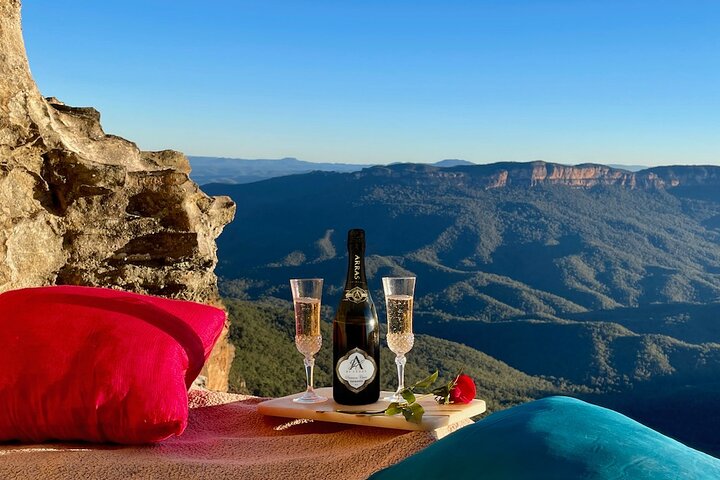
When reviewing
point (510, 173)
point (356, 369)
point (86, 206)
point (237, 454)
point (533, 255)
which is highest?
point (510, 173)

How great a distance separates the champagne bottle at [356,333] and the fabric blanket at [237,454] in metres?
0.15

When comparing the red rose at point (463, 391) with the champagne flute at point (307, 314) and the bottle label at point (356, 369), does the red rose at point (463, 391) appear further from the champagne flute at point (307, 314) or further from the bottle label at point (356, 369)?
the champagne flute at point (307, 314)

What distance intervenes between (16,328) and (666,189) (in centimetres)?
8811

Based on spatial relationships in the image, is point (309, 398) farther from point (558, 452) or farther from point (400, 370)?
point (558, 452)

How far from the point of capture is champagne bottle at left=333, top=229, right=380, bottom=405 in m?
2.37

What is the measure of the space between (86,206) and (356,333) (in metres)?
1.93

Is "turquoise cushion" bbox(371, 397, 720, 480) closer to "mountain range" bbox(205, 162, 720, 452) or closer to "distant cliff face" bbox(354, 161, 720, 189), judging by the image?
"mountain range" bbox(205, 162, 720, 452)

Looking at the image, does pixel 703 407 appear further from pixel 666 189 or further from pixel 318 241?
pixel 666 189

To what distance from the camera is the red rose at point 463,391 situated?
237 cm

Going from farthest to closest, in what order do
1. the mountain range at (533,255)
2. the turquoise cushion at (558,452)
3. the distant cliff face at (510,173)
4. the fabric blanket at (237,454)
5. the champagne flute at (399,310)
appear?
the distant cliff face at (510,173) < the mountain range at (533,255) < the champagne flute at (399,310) < the fabric blanket at (237,454) < the turquoise cushion at (558,452)

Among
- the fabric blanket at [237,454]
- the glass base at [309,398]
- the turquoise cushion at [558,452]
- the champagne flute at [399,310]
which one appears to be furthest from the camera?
the glass base at [309,398]

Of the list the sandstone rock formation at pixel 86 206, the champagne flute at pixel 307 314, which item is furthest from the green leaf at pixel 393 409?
the sandstone rock formation at pixel 86 206

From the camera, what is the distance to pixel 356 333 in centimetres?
238

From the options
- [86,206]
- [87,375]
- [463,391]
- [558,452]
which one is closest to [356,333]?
[463,391]
